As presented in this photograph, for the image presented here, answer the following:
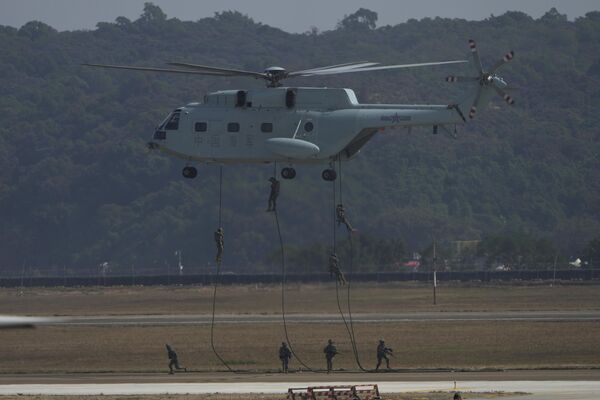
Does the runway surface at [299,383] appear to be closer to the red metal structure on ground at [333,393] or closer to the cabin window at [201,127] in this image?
the red metal structure on ground at [333,393]

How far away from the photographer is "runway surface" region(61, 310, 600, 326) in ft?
245

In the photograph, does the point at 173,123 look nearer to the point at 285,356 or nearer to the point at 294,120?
the point at 294,120

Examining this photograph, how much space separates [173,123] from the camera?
173 feet

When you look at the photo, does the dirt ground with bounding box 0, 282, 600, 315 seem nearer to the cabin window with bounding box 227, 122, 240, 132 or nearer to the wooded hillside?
the wooded hillside

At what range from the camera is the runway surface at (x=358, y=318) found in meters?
74.8

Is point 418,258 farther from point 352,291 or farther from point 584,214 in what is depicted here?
point 584,214

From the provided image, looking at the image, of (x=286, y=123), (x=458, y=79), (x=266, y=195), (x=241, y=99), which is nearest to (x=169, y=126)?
(x=241, y=99)

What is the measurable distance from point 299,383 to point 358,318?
27.2 m

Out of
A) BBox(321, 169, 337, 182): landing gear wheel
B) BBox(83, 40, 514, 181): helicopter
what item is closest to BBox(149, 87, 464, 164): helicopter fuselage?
BBox(83, 40, 514, 181): helicopter

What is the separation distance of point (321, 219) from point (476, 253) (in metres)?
24.2

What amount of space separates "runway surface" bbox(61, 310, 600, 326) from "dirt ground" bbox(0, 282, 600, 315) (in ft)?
12.4

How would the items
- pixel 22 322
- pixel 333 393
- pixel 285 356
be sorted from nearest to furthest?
pixel 22 322
pixel 333 393
pixel 285 356

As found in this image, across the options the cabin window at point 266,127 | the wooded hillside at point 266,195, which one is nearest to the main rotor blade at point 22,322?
the cabin window at point 266,127

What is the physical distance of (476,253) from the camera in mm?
124438
